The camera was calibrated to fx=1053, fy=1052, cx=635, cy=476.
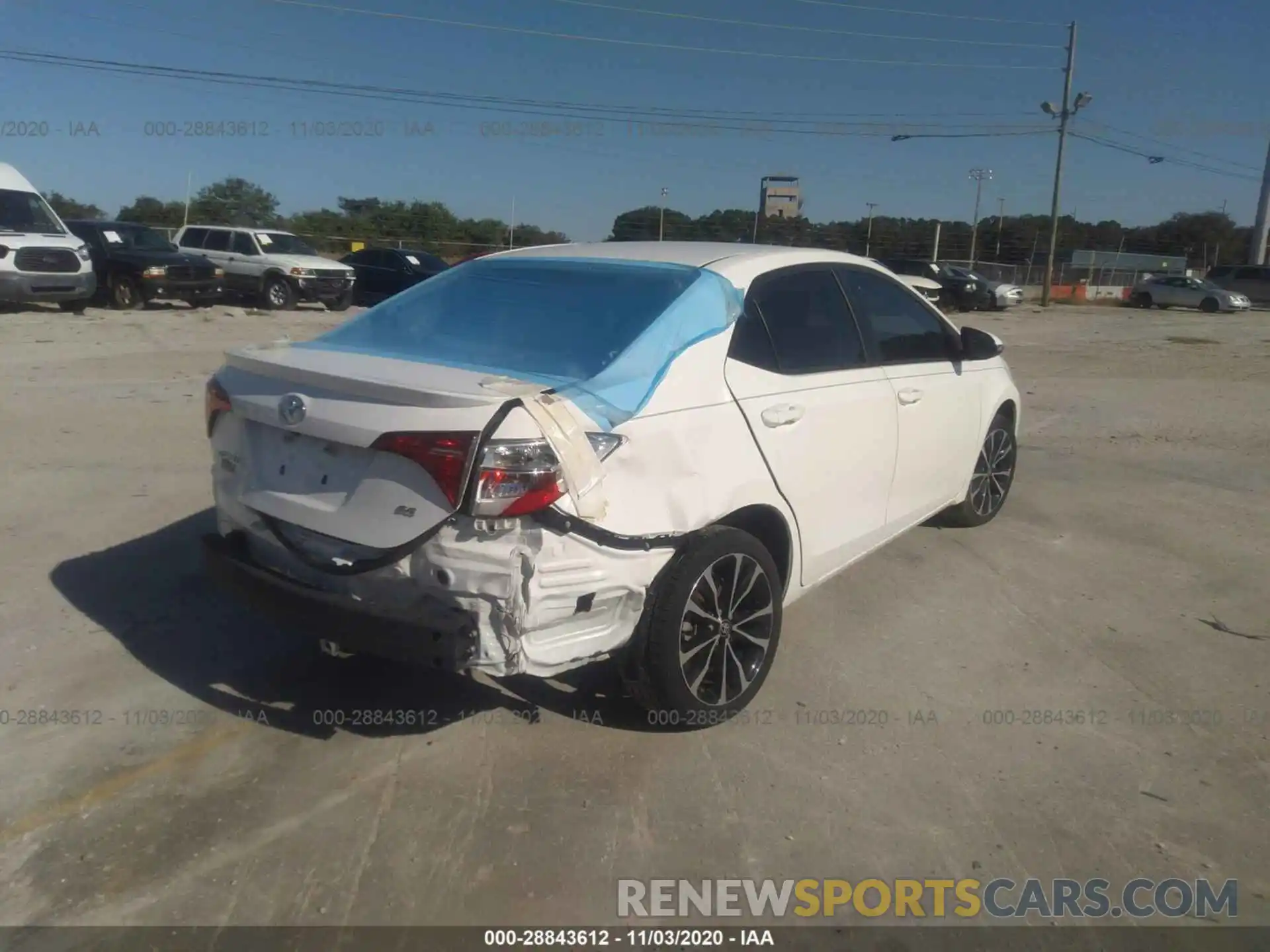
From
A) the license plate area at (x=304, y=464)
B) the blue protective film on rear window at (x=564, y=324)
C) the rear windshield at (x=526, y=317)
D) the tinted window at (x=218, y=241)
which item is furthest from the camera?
the tinted window at (x=218, y=241)

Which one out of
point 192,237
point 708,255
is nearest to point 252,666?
point 708,255

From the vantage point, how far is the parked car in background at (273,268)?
20891 mm

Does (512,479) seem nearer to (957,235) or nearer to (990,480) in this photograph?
(990,480)

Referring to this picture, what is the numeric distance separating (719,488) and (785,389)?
2.05 feet

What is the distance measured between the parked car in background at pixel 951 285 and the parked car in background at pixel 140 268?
20.5 m

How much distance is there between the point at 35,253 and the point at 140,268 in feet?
8.05

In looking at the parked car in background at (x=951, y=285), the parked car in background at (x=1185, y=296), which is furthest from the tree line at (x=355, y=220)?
the parked car in background at (x=1185, y=296)

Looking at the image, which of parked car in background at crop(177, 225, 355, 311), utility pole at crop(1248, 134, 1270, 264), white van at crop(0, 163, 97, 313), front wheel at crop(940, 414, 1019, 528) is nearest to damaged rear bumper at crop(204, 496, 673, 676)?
front wheel at crop(940, 414, 1019, 528)

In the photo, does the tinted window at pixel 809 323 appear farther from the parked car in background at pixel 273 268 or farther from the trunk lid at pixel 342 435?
the parked car in background at pixel 273 268

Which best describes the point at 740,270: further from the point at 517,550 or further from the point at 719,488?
the point at 517,550

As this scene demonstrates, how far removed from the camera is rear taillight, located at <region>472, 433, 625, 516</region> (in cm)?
305

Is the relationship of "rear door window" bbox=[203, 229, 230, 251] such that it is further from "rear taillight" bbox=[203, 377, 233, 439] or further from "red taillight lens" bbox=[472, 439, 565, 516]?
"red taillight lens" bbox=[472, 439, 565, 516]

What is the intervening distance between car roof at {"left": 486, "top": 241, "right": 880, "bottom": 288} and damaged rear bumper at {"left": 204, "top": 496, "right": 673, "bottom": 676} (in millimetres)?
1266

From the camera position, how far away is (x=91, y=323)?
1619 centimetres
